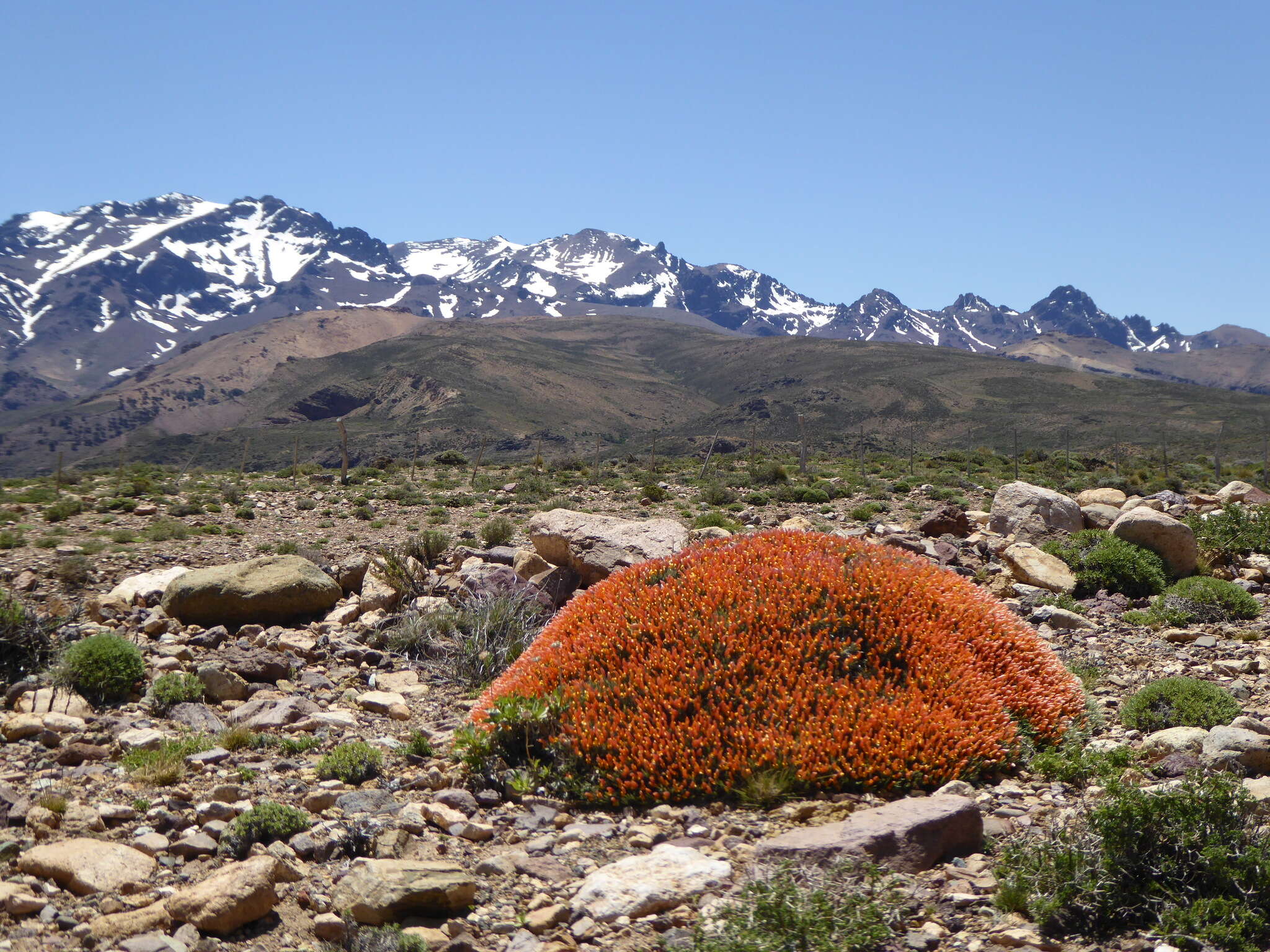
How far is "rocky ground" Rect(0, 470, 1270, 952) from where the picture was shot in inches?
160

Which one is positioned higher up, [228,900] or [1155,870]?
[1155,870]

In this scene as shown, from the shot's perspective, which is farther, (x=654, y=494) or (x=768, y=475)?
(x=768, y=475)

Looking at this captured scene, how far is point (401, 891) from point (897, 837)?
7.56 feet

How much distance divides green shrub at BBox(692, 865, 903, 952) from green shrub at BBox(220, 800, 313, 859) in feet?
8.06

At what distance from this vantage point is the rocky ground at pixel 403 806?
407 cm

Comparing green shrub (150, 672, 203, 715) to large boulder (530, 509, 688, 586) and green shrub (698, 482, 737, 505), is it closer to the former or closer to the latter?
large boulder (530, 509, 688, 586)

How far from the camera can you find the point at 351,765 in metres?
6.02

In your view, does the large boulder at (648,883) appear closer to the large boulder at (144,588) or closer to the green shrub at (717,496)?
the large boulder at (144,588)

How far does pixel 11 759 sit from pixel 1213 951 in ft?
23.1

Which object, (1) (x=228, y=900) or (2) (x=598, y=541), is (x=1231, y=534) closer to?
(2) (x=598, y=541)

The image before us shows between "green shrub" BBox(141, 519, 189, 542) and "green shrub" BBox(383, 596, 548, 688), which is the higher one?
"green shrub" BBox(141, 519, 189, 542)

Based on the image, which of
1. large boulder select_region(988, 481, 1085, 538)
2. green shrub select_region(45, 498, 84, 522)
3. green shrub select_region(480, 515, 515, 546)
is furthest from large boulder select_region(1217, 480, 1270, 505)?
green shrub select_region(45, 498, 84, 522)

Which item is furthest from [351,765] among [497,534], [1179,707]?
[497,534]

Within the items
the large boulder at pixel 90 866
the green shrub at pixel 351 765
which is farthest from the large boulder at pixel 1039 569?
the large boulder at pixel 90 866
